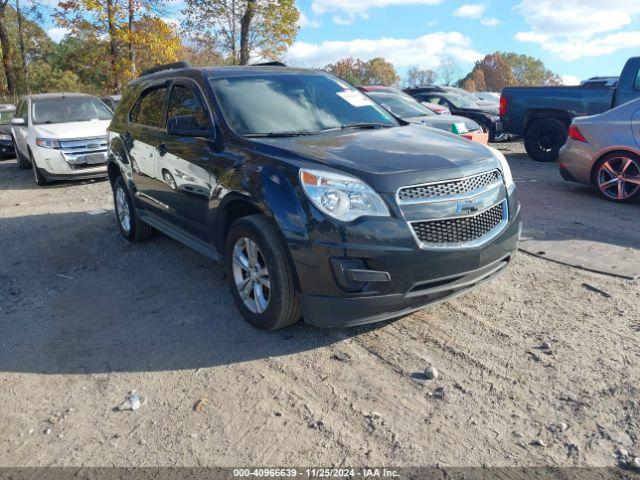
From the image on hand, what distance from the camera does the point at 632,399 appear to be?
9.66 ft

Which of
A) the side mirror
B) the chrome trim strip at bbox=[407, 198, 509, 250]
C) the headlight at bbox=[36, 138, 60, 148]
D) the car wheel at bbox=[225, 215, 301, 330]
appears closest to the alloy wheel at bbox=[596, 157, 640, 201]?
the chrome trim strip at bbox=[407, 198, 509, 250]

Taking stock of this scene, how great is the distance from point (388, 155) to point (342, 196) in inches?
21.7

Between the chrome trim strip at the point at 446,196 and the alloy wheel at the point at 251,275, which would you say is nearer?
the chrome trim strip at the point at 446,196

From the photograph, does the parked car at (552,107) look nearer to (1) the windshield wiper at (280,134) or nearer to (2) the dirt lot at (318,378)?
(2) the dirt lot at (318,378)

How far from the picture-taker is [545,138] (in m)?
11.2

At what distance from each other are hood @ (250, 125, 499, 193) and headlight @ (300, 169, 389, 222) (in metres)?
0.06

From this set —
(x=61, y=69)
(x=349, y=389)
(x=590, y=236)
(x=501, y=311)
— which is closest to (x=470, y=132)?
(x=590, y=236)

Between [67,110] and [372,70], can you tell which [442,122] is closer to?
[67,110]

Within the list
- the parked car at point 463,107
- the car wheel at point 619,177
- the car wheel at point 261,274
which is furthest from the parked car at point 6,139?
the car wheel at point 619,177

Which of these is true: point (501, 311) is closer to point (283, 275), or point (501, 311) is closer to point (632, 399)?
point (632, 399)

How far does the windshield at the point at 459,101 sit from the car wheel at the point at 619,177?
835 centimetres

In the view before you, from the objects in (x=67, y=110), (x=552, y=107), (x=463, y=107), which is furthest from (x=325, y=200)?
(x=463, y=107)

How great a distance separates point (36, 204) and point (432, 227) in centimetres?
763

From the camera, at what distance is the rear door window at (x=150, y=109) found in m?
5.31
